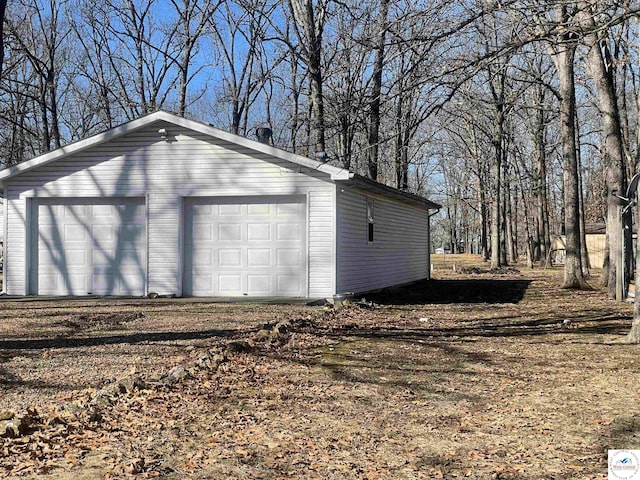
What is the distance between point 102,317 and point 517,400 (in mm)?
7263

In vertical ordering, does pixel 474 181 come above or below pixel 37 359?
above

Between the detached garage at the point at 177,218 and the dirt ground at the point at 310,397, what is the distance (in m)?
3.31

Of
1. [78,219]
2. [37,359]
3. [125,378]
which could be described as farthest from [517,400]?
[78,219]

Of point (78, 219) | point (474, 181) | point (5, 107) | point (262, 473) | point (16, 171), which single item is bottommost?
point (262, 473)

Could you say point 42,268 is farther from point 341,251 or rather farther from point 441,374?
point 441,374

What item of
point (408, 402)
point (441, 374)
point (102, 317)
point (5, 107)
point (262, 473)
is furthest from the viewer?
point (5, 107)

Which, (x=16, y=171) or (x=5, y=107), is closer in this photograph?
(x=16, y=171)

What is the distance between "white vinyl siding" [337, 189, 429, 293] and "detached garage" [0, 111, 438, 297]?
0.28ft

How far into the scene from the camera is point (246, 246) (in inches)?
553

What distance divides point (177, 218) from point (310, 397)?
902 centimetres

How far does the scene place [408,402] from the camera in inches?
221

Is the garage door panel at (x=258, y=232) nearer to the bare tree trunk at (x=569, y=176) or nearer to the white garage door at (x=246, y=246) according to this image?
the white garage door at (x=246, y=246)

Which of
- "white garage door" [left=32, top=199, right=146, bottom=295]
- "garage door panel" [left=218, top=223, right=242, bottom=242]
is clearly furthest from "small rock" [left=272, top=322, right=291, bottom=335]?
"white garage door" [left=32, top=199, right=146, bottom=295]

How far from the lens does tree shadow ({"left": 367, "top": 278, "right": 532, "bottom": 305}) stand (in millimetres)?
15375
